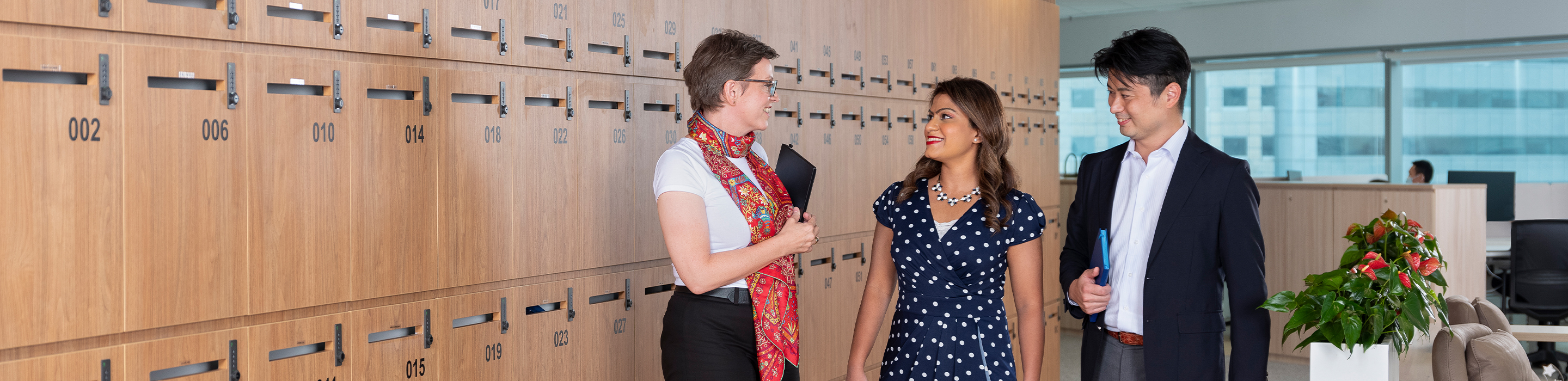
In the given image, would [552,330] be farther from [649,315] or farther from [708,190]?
[708,190]

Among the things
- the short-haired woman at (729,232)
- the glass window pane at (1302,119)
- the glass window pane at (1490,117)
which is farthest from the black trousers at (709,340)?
the glass window pane at (1302,119)

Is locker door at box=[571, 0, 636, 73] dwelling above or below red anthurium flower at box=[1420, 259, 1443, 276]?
above

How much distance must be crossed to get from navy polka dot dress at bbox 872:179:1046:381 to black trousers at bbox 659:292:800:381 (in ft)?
1.06

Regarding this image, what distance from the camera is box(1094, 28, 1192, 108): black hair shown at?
188 cm

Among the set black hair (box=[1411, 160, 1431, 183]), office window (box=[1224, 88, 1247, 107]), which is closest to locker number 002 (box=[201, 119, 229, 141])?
black hair (box=[1411, 160, 1431, 183])

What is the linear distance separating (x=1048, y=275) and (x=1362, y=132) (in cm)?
530

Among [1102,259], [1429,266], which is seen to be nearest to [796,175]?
[1102,259]

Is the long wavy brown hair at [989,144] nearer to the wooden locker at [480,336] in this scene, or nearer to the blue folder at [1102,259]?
the blue folder at [1102,259]

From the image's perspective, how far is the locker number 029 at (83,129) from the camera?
1605 millimetres

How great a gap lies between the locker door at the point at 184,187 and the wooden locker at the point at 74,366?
0.07 meters

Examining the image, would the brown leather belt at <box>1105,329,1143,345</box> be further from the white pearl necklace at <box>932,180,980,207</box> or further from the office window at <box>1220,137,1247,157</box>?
the office window at <box>1220,137,1247,157</box>

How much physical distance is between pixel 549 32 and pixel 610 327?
0.78 meters

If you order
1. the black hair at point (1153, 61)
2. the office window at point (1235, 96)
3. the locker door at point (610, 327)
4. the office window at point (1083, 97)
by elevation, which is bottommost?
the locker door at point (610, 327)

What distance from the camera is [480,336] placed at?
89.9 inches
